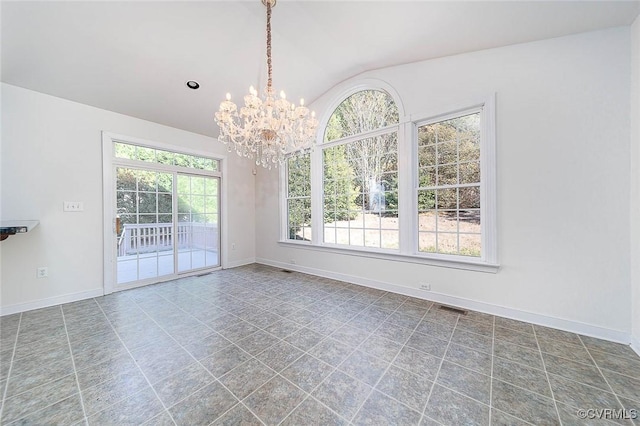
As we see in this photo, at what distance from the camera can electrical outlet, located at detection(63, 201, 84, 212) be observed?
3.20 meters

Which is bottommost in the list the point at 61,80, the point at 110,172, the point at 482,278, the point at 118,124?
the point at 482,278

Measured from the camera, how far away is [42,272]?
3.02 metres

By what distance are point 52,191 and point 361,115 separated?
15.2 feet

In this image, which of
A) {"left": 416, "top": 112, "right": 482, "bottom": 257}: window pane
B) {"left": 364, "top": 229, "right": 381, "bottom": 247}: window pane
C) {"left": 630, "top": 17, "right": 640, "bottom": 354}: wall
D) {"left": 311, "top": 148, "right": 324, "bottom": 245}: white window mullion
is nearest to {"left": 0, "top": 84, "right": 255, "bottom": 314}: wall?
{"left": 311, "top": 148, "right": 324, "bottom": 245}: white window mullion

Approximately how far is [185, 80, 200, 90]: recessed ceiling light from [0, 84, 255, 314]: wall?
1193mm

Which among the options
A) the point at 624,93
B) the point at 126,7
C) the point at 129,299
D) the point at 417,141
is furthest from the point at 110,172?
the point at 624,93

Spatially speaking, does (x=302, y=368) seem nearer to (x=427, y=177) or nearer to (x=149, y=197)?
(x=427, y=177)

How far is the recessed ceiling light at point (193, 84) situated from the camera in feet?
11.2

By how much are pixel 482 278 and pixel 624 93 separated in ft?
7.20

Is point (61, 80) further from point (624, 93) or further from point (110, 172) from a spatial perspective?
point (624, 93)

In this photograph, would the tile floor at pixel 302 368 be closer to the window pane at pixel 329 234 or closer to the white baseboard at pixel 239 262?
the window pane at pixel 329 234

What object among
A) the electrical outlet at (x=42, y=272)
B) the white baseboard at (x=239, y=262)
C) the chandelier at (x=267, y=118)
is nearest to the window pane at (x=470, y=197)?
the chandelier at (x=267, y=118)

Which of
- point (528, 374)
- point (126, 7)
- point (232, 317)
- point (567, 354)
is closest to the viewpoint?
point (528, 374)

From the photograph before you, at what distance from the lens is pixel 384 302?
3115 mm
